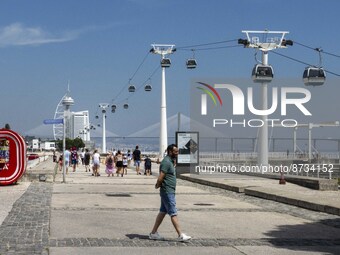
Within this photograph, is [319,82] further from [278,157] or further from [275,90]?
[278,157]

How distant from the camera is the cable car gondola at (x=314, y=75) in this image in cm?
2500

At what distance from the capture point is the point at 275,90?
36281 mm

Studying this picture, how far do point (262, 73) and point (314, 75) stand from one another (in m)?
3.18

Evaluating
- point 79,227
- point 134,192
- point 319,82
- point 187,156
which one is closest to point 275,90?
point 187,156

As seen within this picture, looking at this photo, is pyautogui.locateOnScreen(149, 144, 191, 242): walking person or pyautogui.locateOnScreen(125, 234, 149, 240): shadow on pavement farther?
pyautogui.locateOnScreen(125, 234, 149, 240): shadow on pavement

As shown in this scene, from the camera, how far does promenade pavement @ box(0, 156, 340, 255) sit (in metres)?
10.5

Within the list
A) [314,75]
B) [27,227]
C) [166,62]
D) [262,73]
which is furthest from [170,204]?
[166,62]

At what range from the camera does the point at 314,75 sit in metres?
25.1

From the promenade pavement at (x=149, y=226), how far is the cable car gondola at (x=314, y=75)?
22.7 feet

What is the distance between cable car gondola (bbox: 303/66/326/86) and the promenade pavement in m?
6.91

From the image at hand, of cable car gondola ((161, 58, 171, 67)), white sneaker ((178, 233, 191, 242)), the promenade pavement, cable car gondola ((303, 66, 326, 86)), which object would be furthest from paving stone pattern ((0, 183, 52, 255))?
cable car gondola ((161, 58, 171, 67))

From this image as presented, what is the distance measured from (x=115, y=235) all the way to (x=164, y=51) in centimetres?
3444

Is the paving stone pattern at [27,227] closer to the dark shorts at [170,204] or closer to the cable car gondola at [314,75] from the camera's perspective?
the dark shorts at [170,204]

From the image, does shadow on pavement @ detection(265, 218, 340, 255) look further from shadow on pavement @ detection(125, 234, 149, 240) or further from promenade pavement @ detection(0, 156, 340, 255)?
shadow on pavement @ detection(125, 234, 149, 240)
